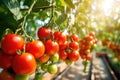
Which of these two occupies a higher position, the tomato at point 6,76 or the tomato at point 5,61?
the tomato at point 5,61

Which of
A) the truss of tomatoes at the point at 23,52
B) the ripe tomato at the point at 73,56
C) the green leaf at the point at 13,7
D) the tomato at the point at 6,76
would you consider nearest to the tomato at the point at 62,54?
the ripe tomato at the point at 73,56

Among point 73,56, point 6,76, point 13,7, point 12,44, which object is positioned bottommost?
point 73,56

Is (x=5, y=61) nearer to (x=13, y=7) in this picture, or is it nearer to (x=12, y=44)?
(x=12, y=44)

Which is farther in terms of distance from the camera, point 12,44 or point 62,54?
point 62,54

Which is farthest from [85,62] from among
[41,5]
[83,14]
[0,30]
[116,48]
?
[116,48]

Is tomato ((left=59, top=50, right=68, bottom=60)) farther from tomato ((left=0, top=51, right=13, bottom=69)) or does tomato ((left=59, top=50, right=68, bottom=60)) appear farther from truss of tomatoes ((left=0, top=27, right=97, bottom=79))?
tomato ((left=0, top=51, right=13, bottom=69))

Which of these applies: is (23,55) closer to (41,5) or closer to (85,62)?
(41,5)

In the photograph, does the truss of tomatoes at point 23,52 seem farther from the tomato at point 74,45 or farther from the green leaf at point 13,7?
the tomato at point 74,45

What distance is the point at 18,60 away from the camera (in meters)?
1.18

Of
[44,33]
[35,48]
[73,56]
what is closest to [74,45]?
[73,56]

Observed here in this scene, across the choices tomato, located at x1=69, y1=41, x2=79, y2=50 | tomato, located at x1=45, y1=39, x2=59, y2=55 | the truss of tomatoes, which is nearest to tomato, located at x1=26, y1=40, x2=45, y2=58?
the truss of tomatoes

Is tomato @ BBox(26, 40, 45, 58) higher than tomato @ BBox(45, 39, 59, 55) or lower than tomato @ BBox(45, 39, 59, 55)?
higher

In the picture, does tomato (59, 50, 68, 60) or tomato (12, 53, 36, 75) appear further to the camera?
tomato (59, 50, 68, 60)

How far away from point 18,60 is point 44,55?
27cm
